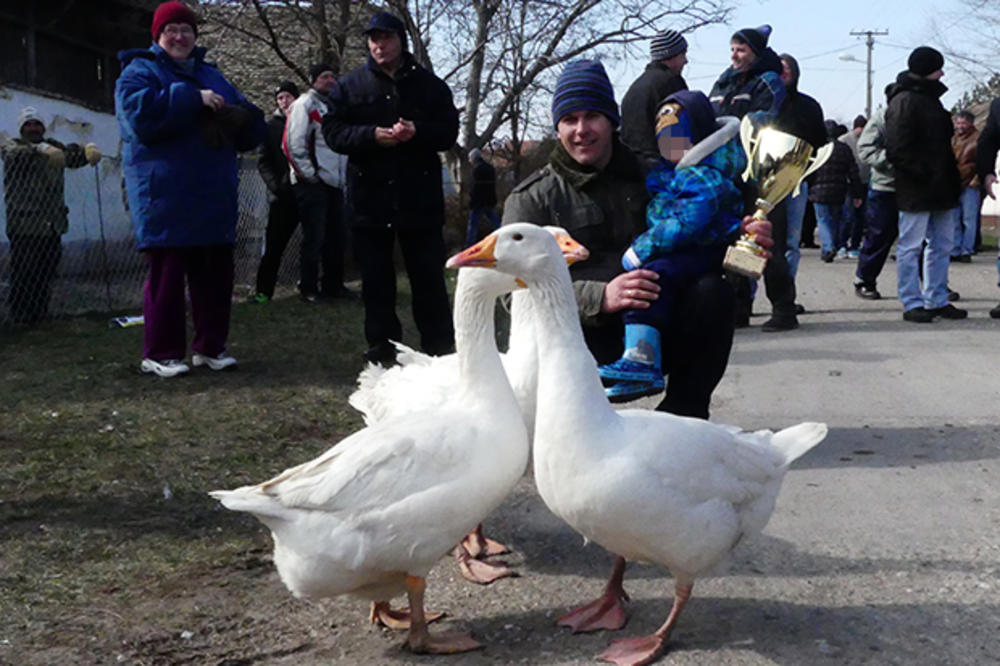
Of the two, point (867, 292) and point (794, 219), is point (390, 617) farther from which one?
point (867, 292)

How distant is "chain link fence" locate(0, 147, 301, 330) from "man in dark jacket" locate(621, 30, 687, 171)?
213 inches

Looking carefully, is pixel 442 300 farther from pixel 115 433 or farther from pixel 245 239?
pixel 245 239

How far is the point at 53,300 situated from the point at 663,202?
756 cm

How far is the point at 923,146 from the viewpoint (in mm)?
9062

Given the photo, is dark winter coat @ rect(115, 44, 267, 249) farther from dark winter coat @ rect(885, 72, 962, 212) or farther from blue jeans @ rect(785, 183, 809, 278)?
dark winter coat @ rect(885, 72, 962, 212)

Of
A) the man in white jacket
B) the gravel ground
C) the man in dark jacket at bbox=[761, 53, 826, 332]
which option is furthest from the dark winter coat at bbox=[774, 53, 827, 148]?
the man in white jacket

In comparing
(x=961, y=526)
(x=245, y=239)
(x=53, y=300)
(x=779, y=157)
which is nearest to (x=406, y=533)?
(x=961, y=526)

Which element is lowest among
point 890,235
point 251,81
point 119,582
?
point 119,582

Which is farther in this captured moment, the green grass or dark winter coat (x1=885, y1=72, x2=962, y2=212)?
dark winter coat (x1=885, y1=72, x2=962, y2=212)

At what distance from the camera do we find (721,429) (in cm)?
339

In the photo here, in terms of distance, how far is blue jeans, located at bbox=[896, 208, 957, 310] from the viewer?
9266 mm

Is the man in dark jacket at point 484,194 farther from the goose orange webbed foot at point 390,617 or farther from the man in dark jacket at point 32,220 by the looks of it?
the goose orange webbed foot at point 390,617

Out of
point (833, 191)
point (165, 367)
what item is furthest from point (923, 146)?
point (165, 367)

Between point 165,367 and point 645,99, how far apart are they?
3685 millimetres
